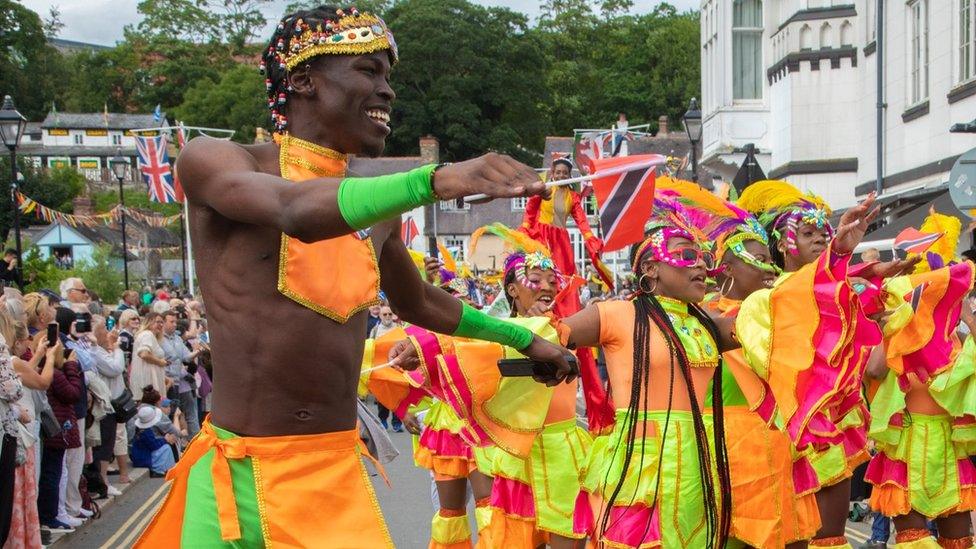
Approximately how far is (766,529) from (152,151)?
92.7 ft

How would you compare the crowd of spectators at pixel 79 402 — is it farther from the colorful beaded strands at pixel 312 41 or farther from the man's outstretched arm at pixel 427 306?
the colorful beaded strands at pixel 312 41

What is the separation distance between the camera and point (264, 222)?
3.17m

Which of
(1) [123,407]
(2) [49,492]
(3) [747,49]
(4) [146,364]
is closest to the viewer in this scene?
(2) [49,492]

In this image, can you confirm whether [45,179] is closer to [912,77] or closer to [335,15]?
[912,77]

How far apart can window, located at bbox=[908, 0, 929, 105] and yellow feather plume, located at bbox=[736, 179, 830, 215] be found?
41.7ft

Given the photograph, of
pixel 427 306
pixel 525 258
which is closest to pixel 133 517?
pixel 525 258

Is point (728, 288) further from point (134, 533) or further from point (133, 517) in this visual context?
point (133, 517)

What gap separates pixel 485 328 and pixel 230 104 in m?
83.9

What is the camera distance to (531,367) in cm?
446

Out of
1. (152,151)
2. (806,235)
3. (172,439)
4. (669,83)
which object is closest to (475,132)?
(669,83)

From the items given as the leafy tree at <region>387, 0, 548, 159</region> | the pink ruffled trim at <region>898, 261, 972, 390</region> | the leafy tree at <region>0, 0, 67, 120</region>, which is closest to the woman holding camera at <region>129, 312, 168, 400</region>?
the pink ruffled trim at <region>898, 261, 972, 390</region>

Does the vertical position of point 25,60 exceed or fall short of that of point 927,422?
it exceeds it

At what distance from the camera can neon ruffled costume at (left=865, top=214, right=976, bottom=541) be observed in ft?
24.2

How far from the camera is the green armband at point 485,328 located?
414cm
